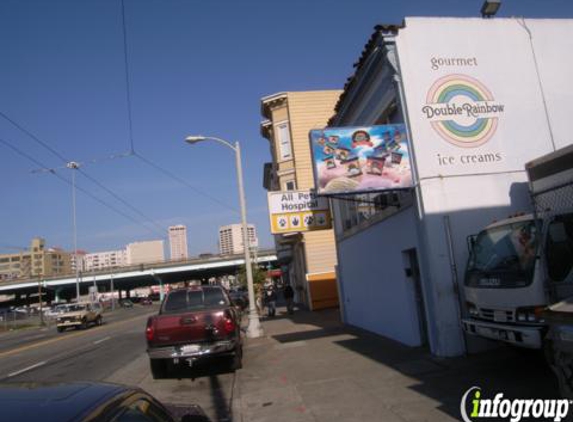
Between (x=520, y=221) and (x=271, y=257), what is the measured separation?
72.9 m

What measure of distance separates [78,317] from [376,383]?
96.1ft

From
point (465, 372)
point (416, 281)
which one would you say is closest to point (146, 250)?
point (416, 281)

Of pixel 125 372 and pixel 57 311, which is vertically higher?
pixel 57 311

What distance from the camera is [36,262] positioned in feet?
423

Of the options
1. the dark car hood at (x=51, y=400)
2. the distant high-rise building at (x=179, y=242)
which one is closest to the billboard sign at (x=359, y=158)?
the dark car hood at (x=51, y=400)

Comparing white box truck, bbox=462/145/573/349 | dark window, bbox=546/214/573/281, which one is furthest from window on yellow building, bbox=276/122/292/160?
dark window, bbox=546/214/573/281

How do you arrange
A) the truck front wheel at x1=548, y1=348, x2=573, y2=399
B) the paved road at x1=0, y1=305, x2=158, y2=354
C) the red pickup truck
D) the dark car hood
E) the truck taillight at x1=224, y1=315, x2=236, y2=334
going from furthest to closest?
the paved road at x1=0, y1=305, x2=158, y2=354
the truck taillight at x1=224, y1=315, x2=236, y2=334
the red pickup truck
the truck front wheel at x1=548, y1=348, x2=573, y2=399
the dark car hood

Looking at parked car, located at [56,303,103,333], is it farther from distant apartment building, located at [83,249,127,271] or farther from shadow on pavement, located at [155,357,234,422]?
distant apartment building, located at [83,249,127,271]

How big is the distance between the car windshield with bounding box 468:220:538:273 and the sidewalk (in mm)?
1594

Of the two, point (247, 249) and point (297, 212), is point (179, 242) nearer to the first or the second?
point (247, 249)

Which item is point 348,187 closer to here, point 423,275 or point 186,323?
point 423,275

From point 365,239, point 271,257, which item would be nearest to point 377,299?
point 365,239

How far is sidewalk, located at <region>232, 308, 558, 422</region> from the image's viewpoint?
22.0ft

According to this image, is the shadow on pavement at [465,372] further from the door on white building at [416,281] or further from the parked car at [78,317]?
the parked car at [78,317]
